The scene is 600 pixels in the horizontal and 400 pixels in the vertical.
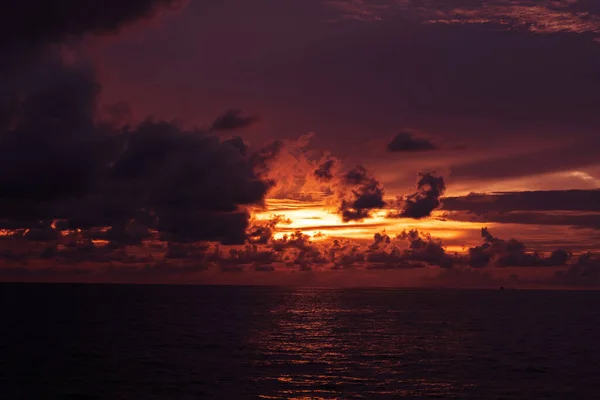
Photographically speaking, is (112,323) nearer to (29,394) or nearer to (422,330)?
(422,330)

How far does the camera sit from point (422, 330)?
14125 centimetres

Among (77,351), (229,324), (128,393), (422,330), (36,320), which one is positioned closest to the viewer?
(128,393)

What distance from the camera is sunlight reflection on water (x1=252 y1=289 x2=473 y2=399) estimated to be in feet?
221

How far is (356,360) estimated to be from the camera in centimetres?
8931

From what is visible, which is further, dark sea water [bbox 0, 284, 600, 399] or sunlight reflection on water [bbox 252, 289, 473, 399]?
sunlight reflection on water [bbox 252, 289, 473, 399]

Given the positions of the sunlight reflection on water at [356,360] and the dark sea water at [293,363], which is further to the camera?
the sunlight reflection on water at [356,360]

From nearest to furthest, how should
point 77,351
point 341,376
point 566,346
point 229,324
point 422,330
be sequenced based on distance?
point 341,376
point 77,351
point 566,346
point 422,330
point 229,324

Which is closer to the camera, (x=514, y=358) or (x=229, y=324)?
(x=514, y=358)

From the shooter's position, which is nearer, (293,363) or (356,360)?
(293,363)

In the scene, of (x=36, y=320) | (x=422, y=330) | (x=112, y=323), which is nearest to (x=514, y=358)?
(x=422, y=330)

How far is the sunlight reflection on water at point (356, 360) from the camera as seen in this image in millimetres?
67375

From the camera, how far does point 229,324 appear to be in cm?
15525

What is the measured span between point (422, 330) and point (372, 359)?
176ft

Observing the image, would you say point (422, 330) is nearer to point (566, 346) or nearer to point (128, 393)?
point (566, 346)
